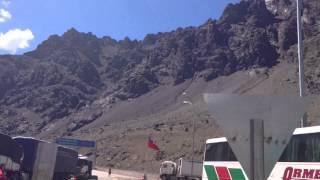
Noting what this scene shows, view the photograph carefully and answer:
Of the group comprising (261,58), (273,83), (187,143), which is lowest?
(187,143)

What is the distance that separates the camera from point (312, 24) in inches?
6944

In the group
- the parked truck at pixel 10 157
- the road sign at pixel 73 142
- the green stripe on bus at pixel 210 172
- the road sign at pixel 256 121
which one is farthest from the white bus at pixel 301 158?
the road sign at pixel 73 142

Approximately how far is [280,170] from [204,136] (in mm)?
87515

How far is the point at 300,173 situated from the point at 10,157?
15.8 metres

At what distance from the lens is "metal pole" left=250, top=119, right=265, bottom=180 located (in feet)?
21.2

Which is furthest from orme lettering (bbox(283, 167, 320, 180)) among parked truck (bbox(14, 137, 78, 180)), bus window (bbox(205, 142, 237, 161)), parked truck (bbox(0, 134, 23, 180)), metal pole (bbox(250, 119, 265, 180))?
parked truck (bbox(14, 137, 78, 180))

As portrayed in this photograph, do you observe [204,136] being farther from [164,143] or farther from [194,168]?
[194,168]

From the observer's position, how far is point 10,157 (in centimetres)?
2819

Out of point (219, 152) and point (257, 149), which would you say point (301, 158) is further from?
point (257, 149)

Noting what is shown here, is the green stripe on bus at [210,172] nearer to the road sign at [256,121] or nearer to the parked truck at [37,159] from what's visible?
the parked truck at [37,159]

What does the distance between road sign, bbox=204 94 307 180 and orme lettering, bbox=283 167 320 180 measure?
11.7 m

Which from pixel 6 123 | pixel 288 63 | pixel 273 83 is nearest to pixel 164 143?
pixel 273 83

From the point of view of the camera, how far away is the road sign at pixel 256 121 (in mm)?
6570

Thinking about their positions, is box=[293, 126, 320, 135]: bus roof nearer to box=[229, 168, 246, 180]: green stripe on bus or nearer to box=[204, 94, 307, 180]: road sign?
box=[229, 168, 246, 180]: green stripe on bus
